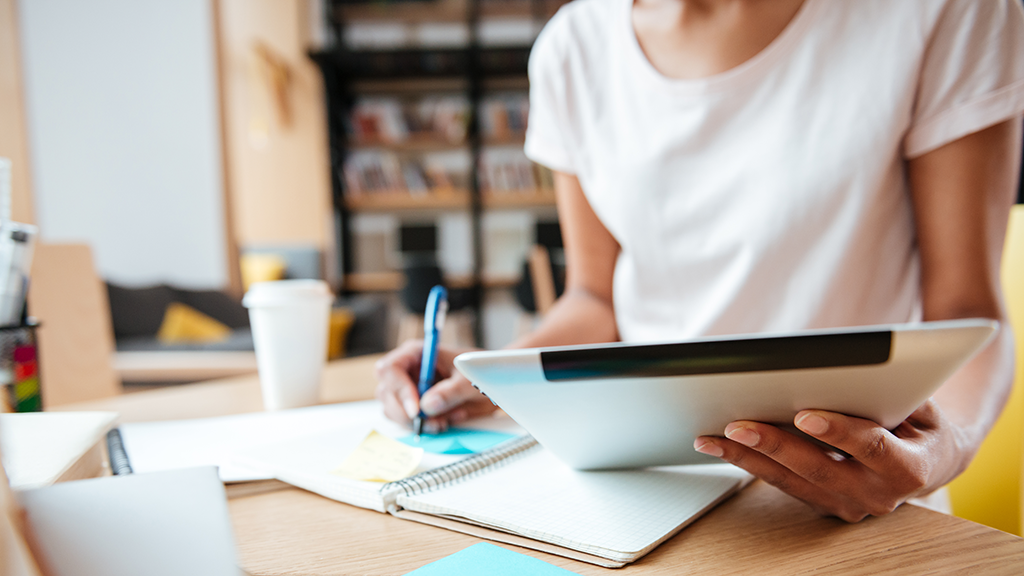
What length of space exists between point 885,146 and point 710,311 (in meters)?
0.27

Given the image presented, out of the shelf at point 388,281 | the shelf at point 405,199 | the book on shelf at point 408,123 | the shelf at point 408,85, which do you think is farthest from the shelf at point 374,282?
the shelf at point 408,85

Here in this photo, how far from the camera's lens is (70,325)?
1.14m

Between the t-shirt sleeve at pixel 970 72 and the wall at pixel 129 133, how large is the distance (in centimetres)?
455

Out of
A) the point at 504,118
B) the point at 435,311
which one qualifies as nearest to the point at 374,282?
the point at 504,118

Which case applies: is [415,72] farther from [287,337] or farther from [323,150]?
[287,337]

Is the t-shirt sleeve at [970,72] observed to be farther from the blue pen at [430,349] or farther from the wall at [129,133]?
the wall at [129,133]

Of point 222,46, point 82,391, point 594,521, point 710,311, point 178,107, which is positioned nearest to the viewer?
point 594,521

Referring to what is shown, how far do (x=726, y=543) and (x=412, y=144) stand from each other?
16.5 ft

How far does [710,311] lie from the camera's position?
0.81 metres

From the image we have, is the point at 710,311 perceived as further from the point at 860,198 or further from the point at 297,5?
the point at 297,5

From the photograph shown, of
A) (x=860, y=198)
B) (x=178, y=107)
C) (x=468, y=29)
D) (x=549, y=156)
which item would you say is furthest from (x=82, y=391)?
(x=468, y=29)

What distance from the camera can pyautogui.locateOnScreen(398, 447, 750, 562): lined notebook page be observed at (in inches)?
13.4

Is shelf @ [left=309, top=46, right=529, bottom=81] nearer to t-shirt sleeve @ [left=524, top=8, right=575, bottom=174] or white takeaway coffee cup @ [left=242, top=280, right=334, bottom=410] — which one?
t-shirt sleeve @ [left=524, top=8, right=575, bottom=174]

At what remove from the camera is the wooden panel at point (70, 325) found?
110 centimetres
